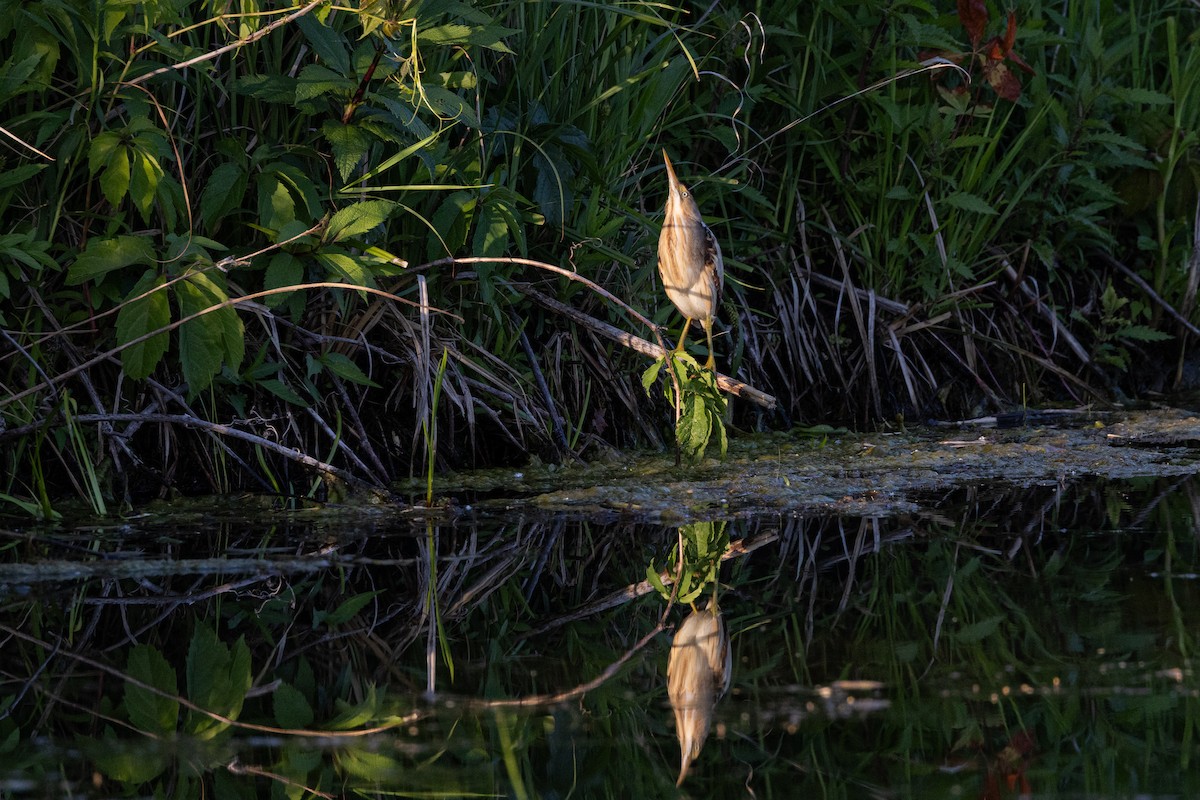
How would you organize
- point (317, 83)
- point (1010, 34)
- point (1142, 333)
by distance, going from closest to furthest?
point (317, 83) < point (1010, 34) < point (1142, 333)

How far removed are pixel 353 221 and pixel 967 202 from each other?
2186 mm

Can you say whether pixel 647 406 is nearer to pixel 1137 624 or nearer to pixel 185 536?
pixel 185 536

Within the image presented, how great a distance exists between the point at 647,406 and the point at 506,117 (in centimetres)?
90

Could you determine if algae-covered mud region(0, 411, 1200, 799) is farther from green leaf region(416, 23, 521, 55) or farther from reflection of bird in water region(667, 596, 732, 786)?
green leaf region(416, 23, 521, 55)

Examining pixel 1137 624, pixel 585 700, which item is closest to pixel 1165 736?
pixel 1137 624

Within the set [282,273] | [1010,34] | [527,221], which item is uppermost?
[1010,34]

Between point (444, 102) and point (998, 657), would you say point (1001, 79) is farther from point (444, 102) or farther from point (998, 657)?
point (998, 657)

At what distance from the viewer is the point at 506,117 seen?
11.1 ft

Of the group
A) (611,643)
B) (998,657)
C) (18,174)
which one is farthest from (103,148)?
(998,657)

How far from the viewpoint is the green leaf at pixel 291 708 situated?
5.29 feet

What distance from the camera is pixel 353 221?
9.31ft

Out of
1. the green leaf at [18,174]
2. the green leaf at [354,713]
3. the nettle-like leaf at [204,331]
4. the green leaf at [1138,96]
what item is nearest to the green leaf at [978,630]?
the green leaf at [354,713]

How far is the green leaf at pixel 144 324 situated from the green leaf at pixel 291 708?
1.16 meters

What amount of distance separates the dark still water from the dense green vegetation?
0.39m
